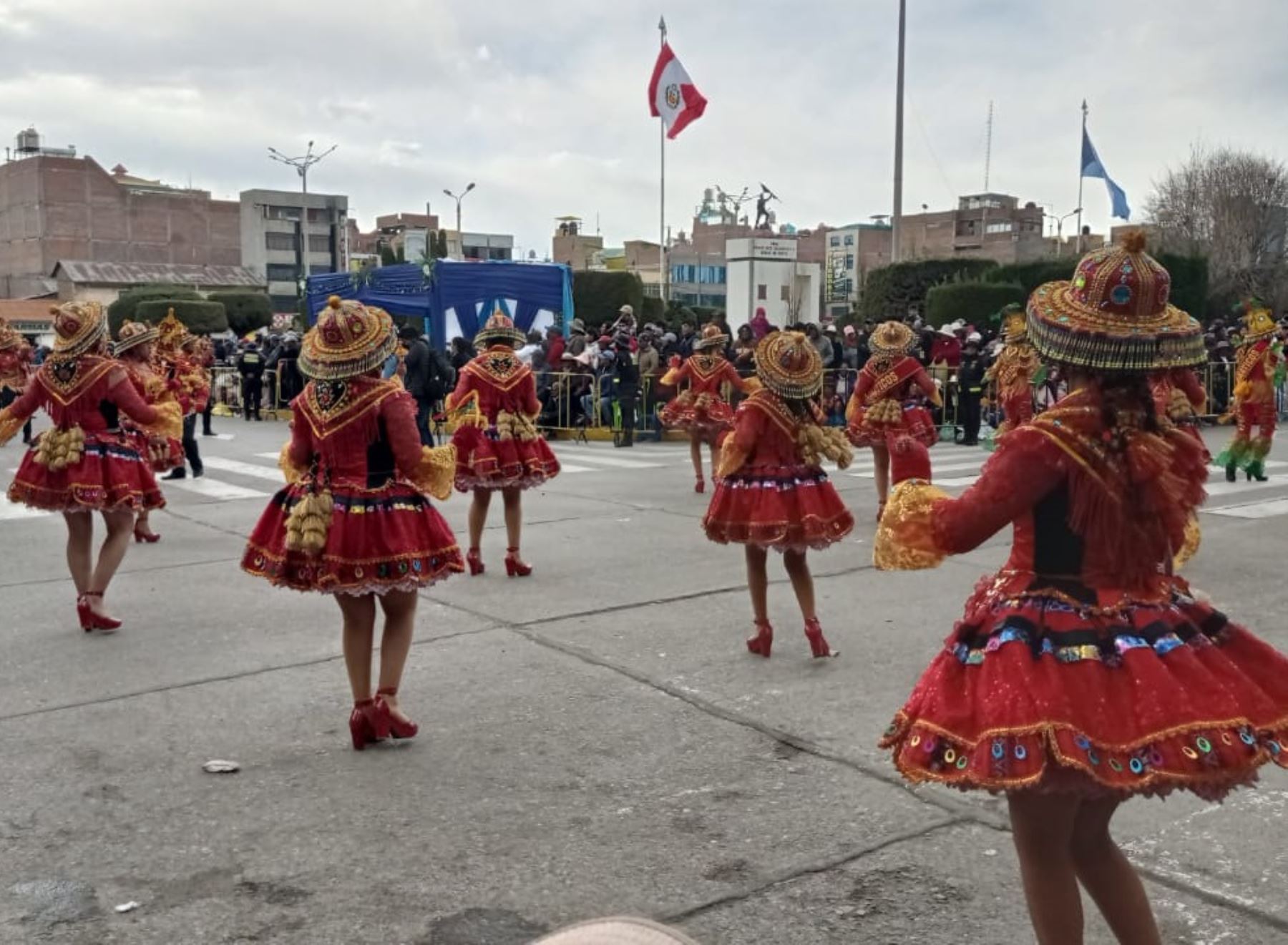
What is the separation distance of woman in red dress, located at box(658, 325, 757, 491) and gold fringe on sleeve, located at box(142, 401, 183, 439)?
7209 mm

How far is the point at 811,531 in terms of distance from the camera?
6605 millimetres

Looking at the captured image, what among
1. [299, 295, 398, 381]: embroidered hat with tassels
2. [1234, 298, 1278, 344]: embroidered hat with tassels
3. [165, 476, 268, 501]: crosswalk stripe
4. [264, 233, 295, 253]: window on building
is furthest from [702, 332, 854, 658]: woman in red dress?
[264, 233, 295, 253]: window on building

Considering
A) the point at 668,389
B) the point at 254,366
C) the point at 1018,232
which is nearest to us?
the point at 668,389

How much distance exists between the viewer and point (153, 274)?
84125 millimetres

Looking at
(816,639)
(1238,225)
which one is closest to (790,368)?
(816,639)

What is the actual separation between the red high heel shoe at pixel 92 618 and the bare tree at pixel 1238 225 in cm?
4293

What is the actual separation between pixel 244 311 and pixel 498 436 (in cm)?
5026

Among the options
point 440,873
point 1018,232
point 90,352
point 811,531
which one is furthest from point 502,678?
point 1018,232

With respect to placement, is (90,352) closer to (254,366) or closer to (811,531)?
(811,531)

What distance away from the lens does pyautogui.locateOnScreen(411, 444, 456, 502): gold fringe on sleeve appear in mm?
5375

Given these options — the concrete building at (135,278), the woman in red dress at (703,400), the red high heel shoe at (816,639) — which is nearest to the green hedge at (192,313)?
the concrete building at (135,278)

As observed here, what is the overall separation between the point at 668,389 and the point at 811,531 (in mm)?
14526

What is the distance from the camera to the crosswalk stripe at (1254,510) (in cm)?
1184

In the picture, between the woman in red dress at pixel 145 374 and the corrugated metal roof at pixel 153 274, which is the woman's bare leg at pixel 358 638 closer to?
the woman in red dress at pixel 145 374
